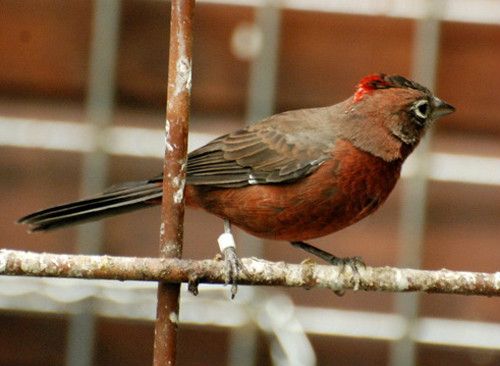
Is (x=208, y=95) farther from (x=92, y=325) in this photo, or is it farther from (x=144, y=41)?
(x=92, y=325)

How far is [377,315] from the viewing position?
16.7 feet

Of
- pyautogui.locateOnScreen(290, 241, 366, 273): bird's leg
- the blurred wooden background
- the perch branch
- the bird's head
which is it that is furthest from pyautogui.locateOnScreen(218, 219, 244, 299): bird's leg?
the blurred wooden background

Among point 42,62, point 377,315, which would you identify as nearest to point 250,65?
point 42,62

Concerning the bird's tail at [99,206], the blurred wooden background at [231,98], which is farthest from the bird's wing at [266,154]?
the blurred wooden background at [231,98]

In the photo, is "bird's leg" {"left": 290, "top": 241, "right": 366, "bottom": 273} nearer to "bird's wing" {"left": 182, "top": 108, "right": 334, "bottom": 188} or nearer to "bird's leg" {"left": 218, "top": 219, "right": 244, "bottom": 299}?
"bird's wing" {"left": 182, "top": 108, "right": 334, "bottom": 188}

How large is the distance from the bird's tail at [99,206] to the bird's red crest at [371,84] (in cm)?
77

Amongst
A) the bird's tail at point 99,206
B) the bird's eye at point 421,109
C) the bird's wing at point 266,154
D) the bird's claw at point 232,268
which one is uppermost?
the bird's eye at point 421,109

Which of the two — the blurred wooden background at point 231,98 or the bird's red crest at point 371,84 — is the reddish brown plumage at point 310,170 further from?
the blurred wooden background at point 231,98

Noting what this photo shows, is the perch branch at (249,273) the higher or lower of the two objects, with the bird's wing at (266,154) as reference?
lower

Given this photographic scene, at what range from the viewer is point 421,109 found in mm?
3537

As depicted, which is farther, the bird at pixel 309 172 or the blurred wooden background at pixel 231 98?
the blurred wooden background at pixel 231 98

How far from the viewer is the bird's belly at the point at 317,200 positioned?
3.36m

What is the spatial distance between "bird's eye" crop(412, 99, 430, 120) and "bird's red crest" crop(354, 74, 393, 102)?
12cm

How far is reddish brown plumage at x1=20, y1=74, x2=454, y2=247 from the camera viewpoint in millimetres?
3384
